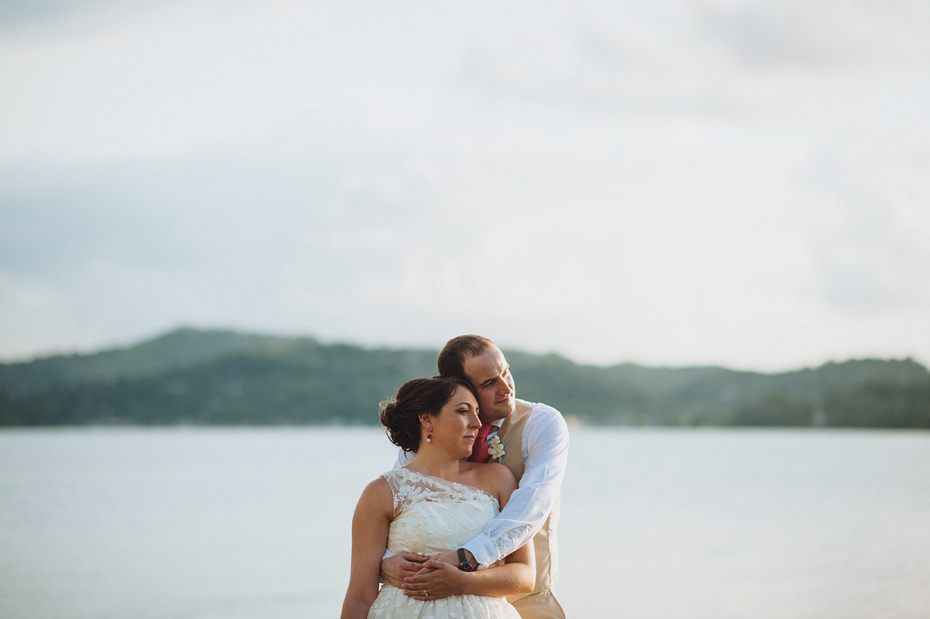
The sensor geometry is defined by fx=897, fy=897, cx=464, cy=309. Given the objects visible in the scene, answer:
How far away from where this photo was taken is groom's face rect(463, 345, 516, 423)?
4.08 meters

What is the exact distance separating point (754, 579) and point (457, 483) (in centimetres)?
1522

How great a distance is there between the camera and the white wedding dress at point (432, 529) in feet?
12.5

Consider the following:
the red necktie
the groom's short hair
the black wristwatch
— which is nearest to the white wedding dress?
the black wristwatch

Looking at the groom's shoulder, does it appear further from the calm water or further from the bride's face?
the calm water

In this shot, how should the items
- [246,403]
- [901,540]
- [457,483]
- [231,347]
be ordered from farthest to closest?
1. [231,347]
2. [246,403]
3. [901,540]
4. [457,483]

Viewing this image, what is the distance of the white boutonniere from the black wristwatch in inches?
23.1

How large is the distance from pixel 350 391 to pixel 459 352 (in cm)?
11718

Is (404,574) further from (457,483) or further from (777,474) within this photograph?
(777,474)

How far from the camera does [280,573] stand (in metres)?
19.0

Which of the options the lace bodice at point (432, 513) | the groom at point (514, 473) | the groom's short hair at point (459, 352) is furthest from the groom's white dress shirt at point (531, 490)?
the groom's short hair at point (459, 352)

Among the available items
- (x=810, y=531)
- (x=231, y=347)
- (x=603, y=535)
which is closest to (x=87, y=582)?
(x=603, y=535)

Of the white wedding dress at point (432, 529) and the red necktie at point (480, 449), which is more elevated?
the red necktie at point (480, 449)

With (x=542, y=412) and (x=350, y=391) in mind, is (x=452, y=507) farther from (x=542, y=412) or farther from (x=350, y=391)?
(x=350, y=391)

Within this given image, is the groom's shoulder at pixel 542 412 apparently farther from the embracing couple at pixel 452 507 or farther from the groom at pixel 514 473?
the embracing couple at pixel 452 507
